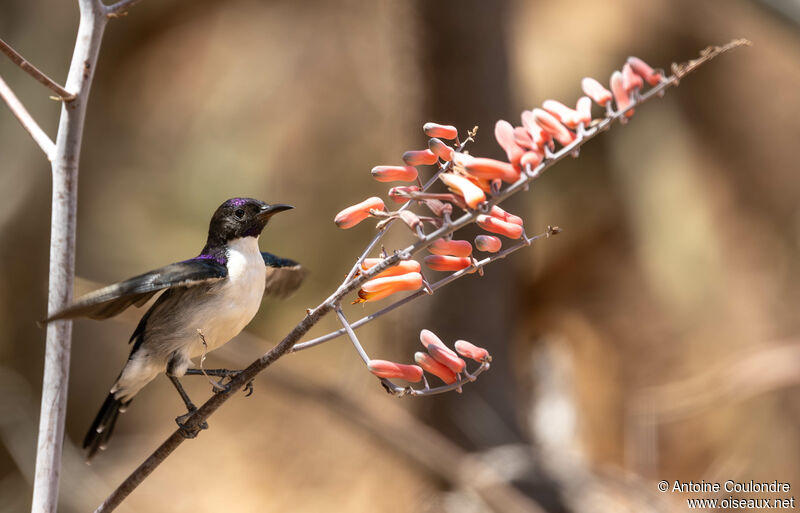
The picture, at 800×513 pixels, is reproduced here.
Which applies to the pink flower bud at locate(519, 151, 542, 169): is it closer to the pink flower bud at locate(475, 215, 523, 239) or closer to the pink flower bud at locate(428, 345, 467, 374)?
the pink flower bud at locate(475, 215, 523, 239)

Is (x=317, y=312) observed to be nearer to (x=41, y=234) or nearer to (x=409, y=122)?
(x=409, y=122)

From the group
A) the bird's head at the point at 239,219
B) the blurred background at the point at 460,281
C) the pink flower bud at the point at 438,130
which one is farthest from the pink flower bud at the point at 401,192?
the blurred background at the point at 460,281

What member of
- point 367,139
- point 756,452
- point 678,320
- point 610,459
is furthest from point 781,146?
point 367,139

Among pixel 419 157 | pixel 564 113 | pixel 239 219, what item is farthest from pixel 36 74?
pixel 564 113

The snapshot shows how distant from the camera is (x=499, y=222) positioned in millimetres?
1840

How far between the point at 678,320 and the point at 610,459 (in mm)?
1595

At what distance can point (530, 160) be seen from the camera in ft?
5.88

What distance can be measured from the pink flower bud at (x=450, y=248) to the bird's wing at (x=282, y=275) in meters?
1.28

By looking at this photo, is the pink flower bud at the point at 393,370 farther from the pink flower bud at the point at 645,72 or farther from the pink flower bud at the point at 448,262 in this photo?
the pink flower bud at the point at 645,72

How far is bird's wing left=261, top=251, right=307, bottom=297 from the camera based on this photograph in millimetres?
3100

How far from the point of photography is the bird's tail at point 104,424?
117 inches

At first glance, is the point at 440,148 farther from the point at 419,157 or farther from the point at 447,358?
the point at 447,358

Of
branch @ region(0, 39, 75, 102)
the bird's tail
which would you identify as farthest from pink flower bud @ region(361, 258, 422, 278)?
the bird's tail

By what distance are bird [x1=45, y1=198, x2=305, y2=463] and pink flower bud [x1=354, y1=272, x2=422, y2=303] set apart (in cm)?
70
